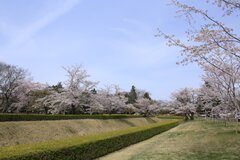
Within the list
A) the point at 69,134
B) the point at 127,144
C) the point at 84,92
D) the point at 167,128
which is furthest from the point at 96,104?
the point at 127,144

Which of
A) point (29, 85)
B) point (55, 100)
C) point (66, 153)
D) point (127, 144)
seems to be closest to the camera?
point (66, 153)

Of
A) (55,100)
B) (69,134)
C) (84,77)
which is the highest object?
(84,77)

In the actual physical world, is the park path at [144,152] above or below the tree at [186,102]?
below

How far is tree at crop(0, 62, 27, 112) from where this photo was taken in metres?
39.4

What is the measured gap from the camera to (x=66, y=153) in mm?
9547

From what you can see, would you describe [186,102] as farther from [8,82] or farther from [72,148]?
[72,148]

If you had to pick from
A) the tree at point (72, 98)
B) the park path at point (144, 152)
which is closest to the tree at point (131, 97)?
the tree at point (72, 98)

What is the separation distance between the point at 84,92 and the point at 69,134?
14841 mm

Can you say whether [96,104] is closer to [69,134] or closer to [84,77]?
[84,77]

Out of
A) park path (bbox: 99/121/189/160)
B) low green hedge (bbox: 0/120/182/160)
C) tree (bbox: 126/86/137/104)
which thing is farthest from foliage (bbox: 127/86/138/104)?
park path (bbox: 99/121/189/160)

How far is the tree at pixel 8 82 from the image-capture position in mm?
39406

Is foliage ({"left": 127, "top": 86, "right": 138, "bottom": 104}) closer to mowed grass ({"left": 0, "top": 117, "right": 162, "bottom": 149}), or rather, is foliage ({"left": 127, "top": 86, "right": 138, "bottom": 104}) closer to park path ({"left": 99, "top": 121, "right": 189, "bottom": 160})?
mowed grass ({"left": 0, "top": 117, "right": 162, "bottom": 149})

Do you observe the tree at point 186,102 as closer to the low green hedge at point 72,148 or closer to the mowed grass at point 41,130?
the mowed grass at point 41,130

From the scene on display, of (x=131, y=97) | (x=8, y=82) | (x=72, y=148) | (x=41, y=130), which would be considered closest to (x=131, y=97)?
(x=131, y=97)
